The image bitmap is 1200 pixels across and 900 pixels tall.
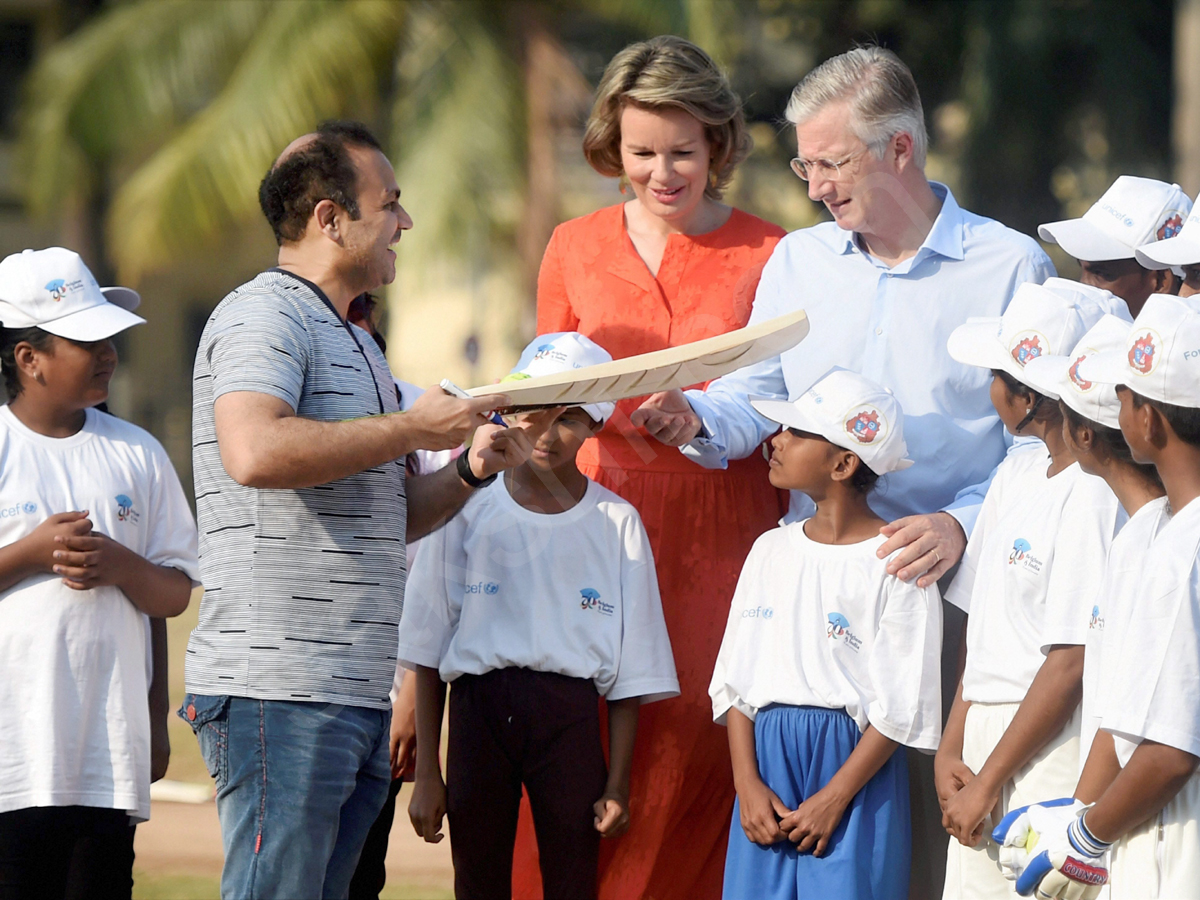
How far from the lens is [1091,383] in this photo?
2.93 metres

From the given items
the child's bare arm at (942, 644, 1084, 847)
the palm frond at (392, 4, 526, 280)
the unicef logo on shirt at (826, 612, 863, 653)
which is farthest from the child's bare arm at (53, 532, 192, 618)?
the palm frond at (392, 4, 526, 280)

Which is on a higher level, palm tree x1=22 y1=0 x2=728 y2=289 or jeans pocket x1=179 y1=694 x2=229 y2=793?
palm tree x1=22 y1=0 x2=728 y2=289

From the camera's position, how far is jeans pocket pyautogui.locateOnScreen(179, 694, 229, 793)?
3.05m

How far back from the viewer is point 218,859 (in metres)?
5.89

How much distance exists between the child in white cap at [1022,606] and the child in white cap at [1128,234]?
0.45 metres

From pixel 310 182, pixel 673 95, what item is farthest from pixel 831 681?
pixel 310 182

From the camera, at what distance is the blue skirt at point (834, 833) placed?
3.55 metres

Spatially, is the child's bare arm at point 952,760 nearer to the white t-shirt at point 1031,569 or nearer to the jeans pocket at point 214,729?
the white t-shirt at point 1031,569

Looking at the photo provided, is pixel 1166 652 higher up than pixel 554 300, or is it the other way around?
pixel 554 300

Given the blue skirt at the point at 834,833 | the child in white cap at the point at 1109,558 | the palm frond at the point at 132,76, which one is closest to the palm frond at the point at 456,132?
the palm frond at the point at 132,76

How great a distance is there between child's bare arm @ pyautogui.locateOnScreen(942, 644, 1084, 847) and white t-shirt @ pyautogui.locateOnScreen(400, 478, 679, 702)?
2.76ft

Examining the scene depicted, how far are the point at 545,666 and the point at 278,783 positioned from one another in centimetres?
95

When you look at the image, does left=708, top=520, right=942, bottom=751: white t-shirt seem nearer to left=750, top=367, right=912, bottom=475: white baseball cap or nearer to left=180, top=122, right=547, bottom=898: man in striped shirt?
left=750, top=367, right=912, bottom=475: white baseball cap

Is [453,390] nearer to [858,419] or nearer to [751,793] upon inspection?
[858,419]
